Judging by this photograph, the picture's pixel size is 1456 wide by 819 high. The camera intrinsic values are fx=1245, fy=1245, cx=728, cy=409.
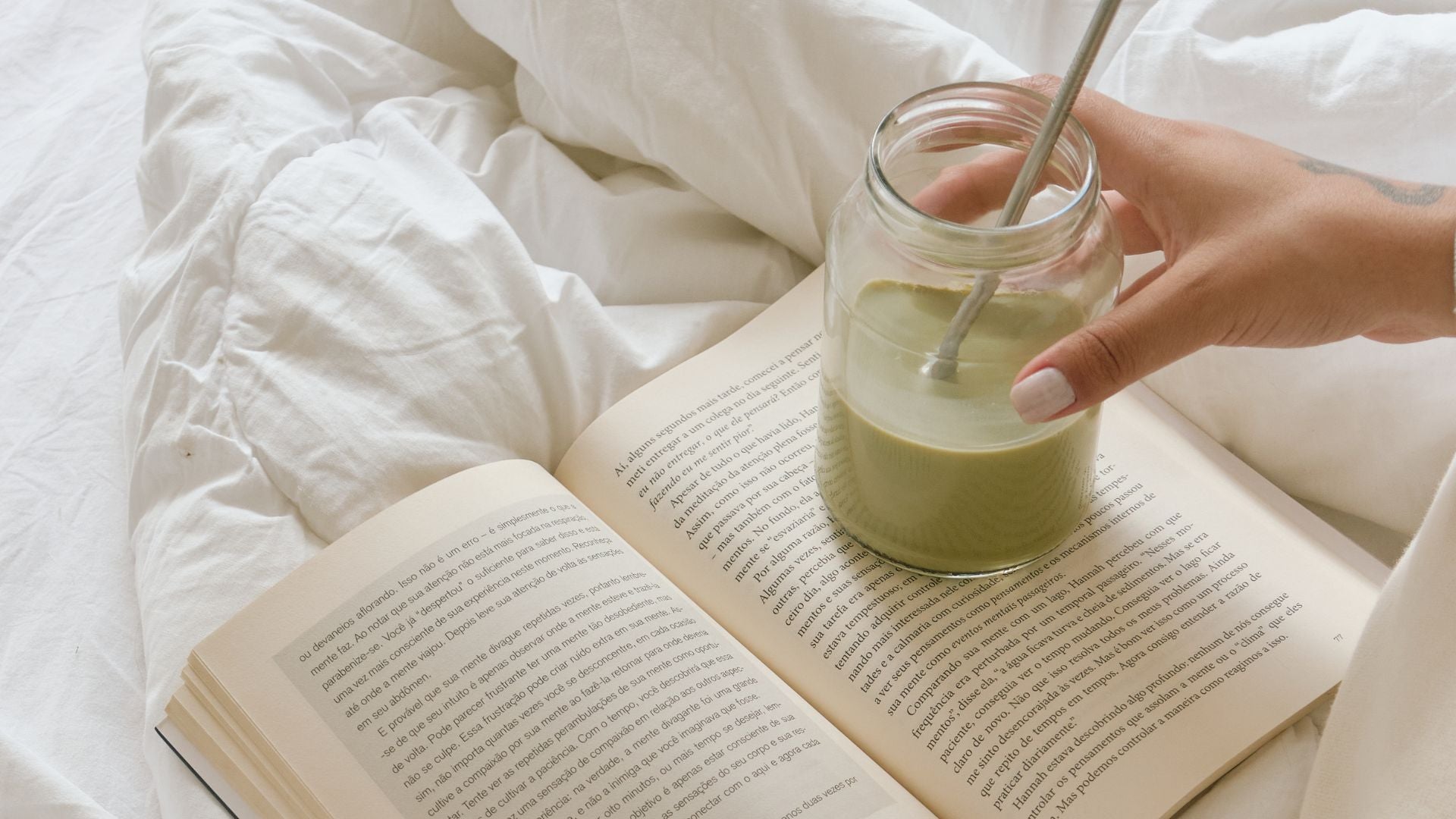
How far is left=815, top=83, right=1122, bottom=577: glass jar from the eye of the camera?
1.75ft

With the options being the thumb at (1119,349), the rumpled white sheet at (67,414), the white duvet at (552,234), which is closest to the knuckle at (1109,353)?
the thumb at (1119,349)

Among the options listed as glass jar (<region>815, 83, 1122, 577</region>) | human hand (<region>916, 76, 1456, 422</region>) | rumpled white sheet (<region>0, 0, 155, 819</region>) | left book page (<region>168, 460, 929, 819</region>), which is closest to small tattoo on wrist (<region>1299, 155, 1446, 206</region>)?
human hand (<region>916, 76, 1456, 422</region>)

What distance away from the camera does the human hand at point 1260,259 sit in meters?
0.53

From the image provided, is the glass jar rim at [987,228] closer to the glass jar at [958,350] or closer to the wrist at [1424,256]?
the glass jar at [958,350]

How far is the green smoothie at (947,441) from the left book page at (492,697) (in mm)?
101

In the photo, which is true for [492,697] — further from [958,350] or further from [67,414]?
[67,414]

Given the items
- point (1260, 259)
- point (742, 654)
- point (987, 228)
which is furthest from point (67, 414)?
point (1260, 259)

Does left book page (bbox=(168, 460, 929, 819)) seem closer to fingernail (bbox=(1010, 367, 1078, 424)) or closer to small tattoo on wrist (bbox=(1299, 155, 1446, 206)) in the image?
fingernail (bbox=(1010, 367, 1078, 424))

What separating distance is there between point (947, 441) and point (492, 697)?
23 cm

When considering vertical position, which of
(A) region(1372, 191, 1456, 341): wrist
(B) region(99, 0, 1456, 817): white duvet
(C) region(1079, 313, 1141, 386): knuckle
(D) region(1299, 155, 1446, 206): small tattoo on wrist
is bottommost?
(B) region(99, 0, 1456, 817): white duvet

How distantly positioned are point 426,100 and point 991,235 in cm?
45

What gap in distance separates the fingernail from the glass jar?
0.04 metres

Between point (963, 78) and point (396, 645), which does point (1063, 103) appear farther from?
point (396, 645)

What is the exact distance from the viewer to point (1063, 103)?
1.62ft
